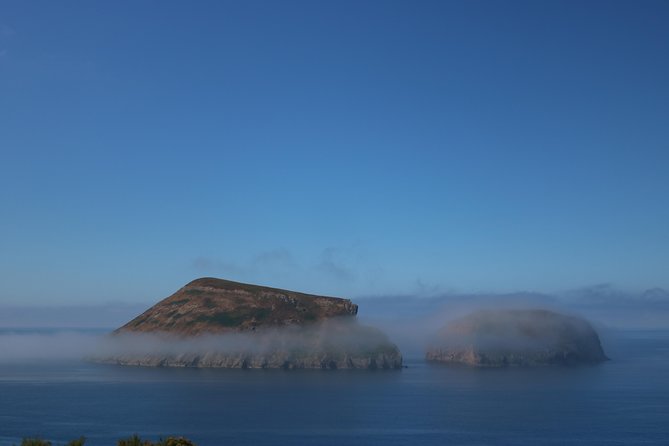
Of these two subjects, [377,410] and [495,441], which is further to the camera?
[377,410]

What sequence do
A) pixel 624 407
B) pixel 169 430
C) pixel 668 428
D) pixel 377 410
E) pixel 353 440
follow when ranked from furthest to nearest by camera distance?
1. pixel 624 407
2. pixel 377 410
3. pixel 668 428
4. pixel 169 430
5. pixel 353 440

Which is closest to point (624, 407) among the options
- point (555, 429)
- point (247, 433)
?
point (555, 429)

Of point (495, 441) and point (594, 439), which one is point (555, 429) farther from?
point (495, 441)

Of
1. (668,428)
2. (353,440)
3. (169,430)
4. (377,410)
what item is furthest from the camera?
(377,410)

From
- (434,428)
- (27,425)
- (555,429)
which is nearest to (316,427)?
(434,428)

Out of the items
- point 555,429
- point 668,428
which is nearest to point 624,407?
point 668,428

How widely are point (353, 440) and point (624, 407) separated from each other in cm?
9868

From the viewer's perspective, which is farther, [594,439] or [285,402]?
[285,402]

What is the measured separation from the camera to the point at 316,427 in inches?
6235

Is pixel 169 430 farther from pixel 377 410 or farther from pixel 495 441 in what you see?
pixel 495 441

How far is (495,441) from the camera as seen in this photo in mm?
143500

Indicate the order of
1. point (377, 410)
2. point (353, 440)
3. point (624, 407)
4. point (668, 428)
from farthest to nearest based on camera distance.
Result: point (624, 407) < point (377, 410) < point (668, 428) < point (353, 440)

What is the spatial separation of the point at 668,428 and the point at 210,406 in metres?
118

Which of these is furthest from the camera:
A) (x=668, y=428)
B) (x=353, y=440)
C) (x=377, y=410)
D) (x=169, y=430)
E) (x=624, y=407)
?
(x=624, y=407)
